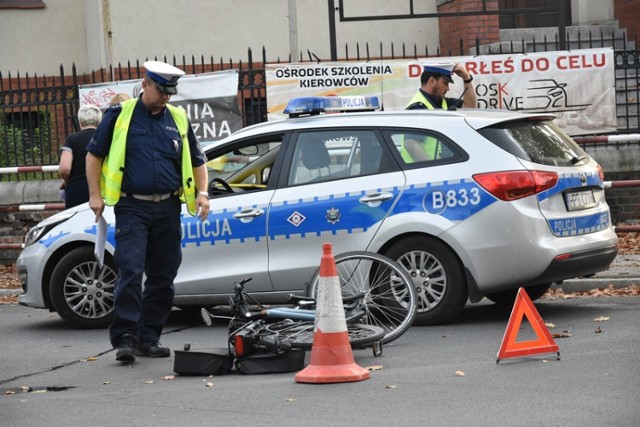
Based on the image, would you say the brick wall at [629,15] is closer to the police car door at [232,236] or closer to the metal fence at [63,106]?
the metal fence at [63,106]

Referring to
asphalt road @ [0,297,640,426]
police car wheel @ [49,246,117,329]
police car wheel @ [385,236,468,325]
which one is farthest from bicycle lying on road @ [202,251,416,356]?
police car wheel @ [49,246,117,329]

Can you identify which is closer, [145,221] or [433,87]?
[145,221]

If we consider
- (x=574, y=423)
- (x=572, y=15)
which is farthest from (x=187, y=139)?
(x=572, y=15)

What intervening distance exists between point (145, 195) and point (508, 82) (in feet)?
23.4

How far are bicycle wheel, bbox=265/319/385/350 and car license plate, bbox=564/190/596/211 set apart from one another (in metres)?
1.98

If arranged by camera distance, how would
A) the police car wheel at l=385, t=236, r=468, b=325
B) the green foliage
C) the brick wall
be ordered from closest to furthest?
the police car wheel at l=385, t=236, r=468, b=325, the green foliage, the brick wall

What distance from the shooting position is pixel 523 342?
7.86m

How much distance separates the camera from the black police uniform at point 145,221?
8625 millimetres

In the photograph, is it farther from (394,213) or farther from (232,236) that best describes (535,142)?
(232,236)

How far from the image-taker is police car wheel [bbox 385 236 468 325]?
9445mm

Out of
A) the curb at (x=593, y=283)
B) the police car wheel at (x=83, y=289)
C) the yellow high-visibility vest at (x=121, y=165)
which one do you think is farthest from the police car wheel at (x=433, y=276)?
the police car wheel at (x=83, y=289)

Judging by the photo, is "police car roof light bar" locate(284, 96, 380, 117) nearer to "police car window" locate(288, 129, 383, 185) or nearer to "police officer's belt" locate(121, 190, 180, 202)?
"police car window" locate(288, 129, 383, 185)

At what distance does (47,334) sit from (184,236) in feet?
4.54

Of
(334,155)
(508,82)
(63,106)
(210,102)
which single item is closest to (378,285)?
(334,155)
